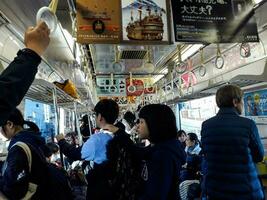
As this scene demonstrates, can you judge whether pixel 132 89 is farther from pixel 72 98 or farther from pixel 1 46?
pixel 1 46

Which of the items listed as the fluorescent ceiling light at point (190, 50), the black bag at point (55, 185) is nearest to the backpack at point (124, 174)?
the black bag at point (55, 185)

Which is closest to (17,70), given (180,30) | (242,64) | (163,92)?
(180,30)

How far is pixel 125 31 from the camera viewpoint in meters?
3.25

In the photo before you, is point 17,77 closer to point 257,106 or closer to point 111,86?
point 257,106

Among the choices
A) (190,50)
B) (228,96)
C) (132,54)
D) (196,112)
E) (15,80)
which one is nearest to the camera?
(15,80)

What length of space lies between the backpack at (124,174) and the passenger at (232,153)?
697 millimetres

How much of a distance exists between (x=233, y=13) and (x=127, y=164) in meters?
2.35

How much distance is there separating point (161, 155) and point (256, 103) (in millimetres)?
3687

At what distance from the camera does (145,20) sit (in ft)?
11.0

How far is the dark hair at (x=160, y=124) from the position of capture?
74.2 inches

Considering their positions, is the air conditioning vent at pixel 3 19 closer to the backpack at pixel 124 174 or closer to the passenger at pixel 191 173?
the backpack at pixel 124 174

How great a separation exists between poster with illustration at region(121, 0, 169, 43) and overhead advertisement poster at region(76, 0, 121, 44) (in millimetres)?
103

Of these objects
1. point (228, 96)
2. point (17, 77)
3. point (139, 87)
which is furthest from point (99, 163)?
Answer: point (139, 87)

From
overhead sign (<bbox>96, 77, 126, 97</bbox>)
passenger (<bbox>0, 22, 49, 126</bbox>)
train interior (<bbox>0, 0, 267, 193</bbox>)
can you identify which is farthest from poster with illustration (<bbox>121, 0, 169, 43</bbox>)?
overhead sign (<bbox>96, 77, 126, 97</bbox>)
